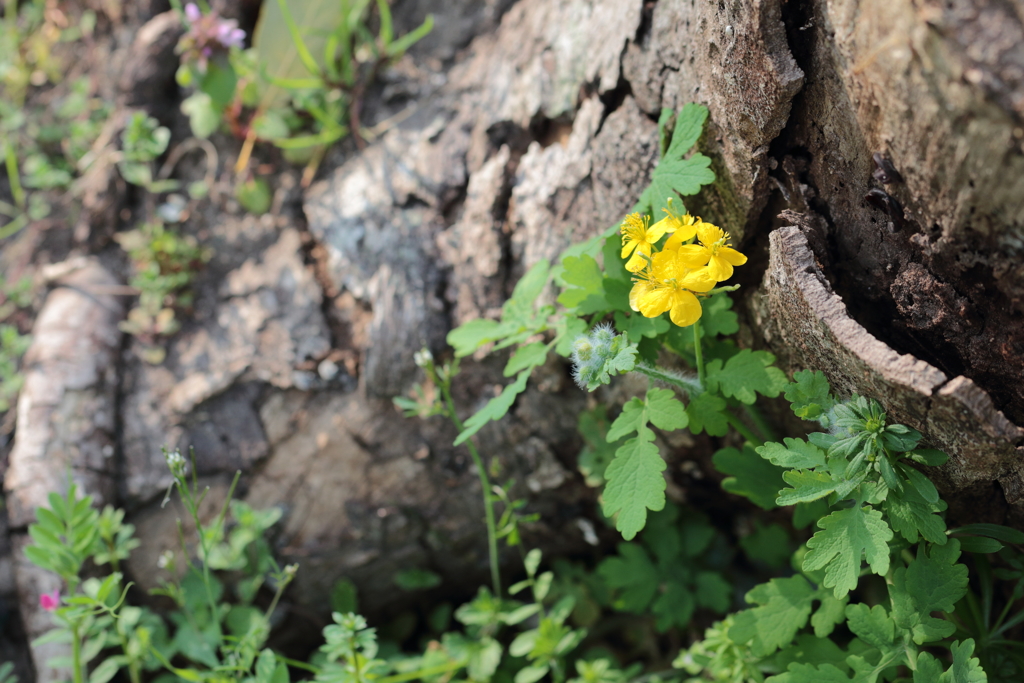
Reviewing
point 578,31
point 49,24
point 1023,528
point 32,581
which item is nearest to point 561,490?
point 1023,528

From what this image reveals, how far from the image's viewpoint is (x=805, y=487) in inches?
62.1

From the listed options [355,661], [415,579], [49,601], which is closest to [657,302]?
[355,661]

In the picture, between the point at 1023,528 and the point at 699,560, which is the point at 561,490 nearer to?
the point at 699,560

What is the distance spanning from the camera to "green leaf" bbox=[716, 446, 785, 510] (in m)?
1.97

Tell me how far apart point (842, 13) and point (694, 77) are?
0.48 m

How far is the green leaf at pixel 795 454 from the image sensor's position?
1.56 m

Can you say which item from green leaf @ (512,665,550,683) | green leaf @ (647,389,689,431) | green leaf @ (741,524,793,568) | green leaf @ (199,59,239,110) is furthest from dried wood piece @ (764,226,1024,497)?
green leaf @ (199,59,239,110)

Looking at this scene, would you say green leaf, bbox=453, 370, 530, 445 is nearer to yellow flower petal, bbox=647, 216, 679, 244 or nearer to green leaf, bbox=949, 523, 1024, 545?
yellow flower petal, bbox=647, 216, 679, 244

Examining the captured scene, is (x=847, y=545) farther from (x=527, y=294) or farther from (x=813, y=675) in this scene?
(x=527, y=294)

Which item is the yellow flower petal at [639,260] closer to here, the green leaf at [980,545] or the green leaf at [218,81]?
the green leaf at [980,545]

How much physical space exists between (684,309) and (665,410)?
30cm

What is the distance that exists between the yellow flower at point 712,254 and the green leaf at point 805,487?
49 cm

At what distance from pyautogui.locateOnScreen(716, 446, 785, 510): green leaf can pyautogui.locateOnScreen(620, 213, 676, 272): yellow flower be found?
0.68 metres

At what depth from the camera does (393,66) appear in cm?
319
